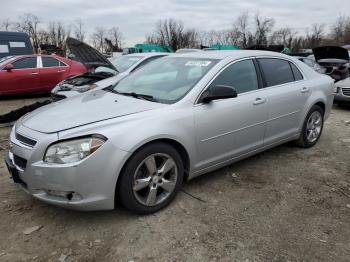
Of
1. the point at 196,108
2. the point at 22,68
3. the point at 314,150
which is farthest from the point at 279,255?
the point at 22,68

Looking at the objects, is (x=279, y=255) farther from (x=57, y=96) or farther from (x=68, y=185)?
(x=57, y=96)

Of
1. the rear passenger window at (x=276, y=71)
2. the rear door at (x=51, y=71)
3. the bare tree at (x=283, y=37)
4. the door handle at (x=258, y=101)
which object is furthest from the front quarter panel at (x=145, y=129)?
the bare tree at (x=283, y=37)

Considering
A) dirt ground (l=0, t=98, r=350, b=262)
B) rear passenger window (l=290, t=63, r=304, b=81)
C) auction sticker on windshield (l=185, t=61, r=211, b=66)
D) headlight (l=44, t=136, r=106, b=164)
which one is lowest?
dirt ground (l=0, t=98, r=350, b=262)

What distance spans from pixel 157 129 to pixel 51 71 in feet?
29.2

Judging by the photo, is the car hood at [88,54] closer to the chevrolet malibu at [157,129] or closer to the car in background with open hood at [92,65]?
the car in background with open hood at [92,65]

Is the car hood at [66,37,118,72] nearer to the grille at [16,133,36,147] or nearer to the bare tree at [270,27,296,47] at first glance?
the grille at [16,133,36,147]

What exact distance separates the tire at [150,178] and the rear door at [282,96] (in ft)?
5.16

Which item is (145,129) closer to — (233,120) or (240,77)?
(233,120)

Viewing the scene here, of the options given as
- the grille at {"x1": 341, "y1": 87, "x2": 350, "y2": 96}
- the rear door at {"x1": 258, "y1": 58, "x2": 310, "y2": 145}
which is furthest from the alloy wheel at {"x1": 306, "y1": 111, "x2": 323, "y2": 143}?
the grille at {"x1": 341, "y1": 87, "x2": 350, "y2": 96}

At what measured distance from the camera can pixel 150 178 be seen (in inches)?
128

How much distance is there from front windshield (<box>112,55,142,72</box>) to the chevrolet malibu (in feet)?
11.4

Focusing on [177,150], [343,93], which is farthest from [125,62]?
[343,93]

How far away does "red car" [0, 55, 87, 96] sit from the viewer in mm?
10320

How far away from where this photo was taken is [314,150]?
535 cm
